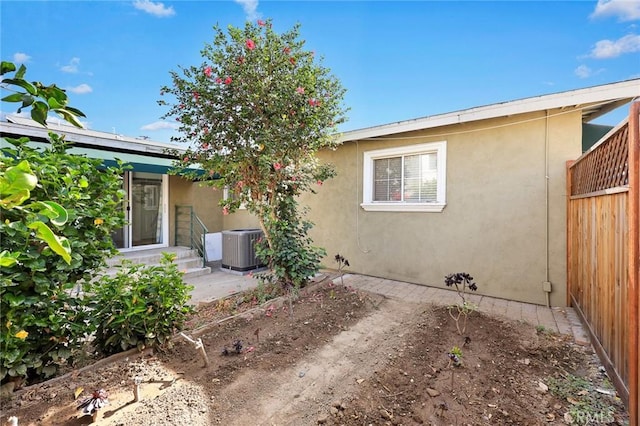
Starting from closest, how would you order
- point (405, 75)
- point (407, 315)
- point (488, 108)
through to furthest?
point (407, 315)
point (488, 108)
point (405, 75)

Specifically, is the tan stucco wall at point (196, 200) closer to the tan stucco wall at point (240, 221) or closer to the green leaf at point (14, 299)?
the tan stucco wall at point (240, 221)

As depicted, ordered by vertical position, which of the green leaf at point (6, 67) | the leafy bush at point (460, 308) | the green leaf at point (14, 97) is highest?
the green leaf at point (6, 67)

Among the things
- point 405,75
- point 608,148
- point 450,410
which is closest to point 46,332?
point 450,410

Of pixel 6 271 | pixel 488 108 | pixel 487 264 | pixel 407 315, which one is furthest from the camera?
pixel 487 264

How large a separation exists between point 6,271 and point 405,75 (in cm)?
943

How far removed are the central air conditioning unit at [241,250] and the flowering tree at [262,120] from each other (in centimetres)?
236

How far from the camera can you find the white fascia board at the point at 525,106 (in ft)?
14.4

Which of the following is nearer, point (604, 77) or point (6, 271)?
point (6, 271)

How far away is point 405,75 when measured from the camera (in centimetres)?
896

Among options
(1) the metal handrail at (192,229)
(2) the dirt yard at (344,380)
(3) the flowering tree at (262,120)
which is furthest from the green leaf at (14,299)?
(1) the metal handrail at (192,229)

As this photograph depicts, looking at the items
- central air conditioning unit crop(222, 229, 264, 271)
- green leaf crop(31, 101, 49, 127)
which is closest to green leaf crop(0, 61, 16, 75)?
green leaf crop(31, 101, 49, 127)

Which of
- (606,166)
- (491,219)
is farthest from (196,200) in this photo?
(606,166)

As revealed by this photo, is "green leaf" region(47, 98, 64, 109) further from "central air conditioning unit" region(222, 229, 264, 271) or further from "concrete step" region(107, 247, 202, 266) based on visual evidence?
"central air conditioning unit" region(222, 229, 264, 271)

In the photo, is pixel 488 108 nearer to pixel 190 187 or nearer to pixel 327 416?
pixel 327 416
